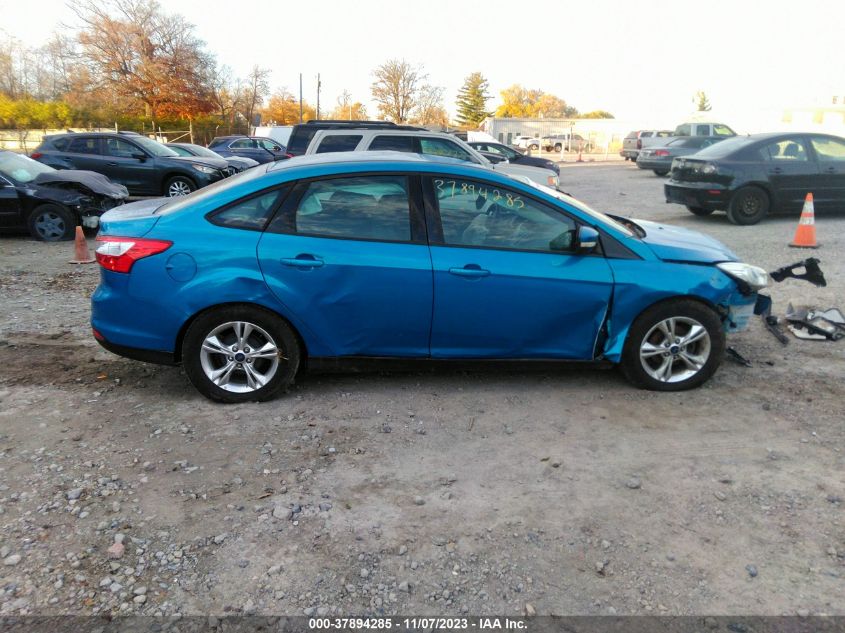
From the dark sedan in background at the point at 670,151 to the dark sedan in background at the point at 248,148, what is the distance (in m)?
13.4

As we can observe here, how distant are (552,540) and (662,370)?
1953 millimetres

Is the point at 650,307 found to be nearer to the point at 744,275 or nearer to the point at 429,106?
the point at 744,275

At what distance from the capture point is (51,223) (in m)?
10.4

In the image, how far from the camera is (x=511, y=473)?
3578 millimetres

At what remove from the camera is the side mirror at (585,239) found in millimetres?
4297

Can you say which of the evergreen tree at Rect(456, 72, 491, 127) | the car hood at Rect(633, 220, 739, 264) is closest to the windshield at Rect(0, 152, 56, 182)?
the car hood at Rect(633, 220, 739, 264)

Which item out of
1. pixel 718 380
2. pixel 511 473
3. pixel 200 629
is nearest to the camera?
→ pixel 200 629

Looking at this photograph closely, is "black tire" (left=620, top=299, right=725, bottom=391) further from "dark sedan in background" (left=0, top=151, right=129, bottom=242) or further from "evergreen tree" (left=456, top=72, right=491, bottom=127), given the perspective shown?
"evergreen tree" (left=456, top=72, right=491, bottom=127)

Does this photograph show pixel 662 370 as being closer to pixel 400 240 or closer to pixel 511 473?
pixel 511 473

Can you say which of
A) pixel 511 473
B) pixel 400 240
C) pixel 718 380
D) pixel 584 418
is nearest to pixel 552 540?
pixel 511 473

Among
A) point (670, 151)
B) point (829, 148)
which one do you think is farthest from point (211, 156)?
point (670, 151)

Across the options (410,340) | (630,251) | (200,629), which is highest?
(630,251)

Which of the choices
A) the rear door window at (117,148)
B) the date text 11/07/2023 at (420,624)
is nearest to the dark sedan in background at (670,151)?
the rear door window at (117,148)

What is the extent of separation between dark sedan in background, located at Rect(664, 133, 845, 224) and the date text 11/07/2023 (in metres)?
10.8
